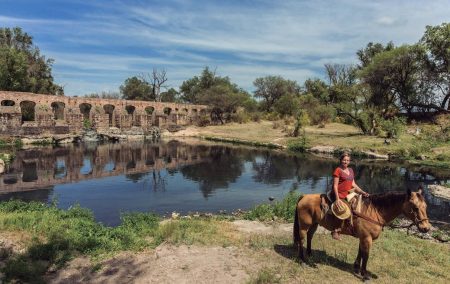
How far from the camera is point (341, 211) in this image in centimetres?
787

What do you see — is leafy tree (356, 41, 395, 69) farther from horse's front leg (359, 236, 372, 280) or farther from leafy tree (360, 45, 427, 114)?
horse's front leg (359, 236, 372, 280)

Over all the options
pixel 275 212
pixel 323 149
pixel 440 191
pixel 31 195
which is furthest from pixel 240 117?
pixel 275 212

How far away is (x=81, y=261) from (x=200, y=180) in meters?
15.6

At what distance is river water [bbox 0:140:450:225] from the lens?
18.0 meters

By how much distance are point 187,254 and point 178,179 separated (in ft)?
51.9

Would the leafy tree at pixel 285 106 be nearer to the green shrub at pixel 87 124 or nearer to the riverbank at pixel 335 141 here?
the riverbank at pixel 335 141

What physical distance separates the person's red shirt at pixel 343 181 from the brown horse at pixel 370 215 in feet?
1.39

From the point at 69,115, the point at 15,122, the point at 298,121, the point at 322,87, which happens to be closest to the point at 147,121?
the point at 69,115

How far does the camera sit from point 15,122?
4381 cm

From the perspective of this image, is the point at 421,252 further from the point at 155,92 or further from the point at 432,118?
the point at 155,92

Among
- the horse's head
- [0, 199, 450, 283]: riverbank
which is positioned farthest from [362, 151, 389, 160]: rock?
the horse's head

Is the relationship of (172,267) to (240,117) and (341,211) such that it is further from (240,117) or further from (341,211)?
(240,117)

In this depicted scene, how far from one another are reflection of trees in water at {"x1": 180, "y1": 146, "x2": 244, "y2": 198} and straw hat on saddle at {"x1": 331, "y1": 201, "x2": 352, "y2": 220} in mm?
12125

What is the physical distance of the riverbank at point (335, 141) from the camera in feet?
101
